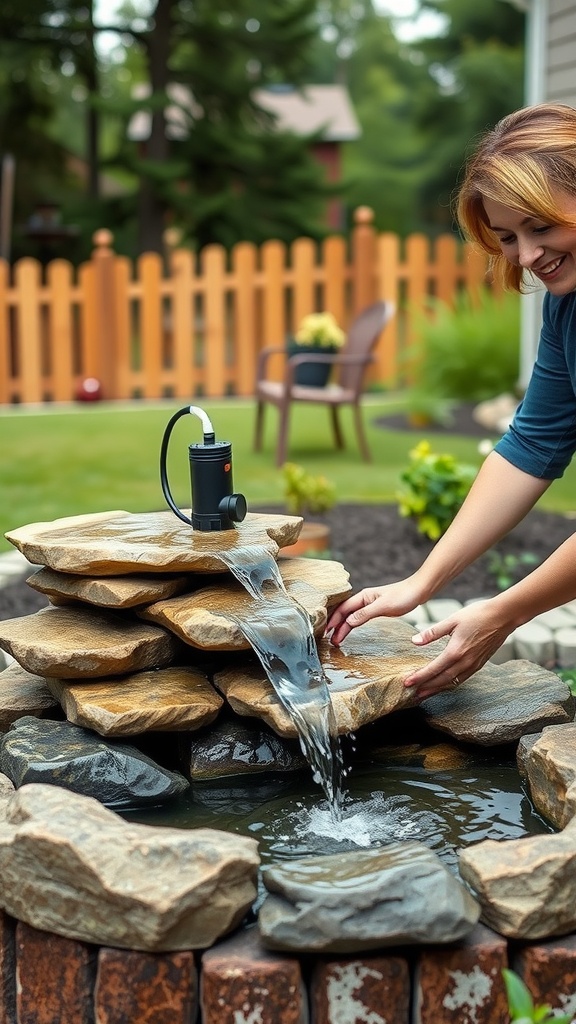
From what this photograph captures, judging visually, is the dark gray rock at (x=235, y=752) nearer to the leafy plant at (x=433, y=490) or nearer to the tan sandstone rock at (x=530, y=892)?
the tan sandstone rock at (x=530, y=892)

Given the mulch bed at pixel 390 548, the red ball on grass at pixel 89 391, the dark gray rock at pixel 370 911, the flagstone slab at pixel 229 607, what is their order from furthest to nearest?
the red ball on grass at pixel 89 391 < the mulch bed at pixel 390 548 < the flagstone slab at pixel 229 607 < the dark gray rock at pixel 370 911

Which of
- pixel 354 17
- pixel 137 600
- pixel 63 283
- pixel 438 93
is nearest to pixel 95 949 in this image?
pixel 137 600

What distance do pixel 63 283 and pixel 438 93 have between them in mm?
15044

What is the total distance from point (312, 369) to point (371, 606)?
553 centimetres

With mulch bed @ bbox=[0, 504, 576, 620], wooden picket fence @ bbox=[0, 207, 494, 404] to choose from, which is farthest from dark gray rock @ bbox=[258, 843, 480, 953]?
wooden picket fence @ bbox=[0, 207, 494, 404]

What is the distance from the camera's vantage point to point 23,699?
2752mm

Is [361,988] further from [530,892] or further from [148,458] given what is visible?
[148,458]

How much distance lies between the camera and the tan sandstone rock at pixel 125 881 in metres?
1.78

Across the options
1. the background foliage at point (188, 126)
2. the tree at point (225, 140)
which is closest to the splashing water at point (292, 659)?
the background foliage at point (188, 126)

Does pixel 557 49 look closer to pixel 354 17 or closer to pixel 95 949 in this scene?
pixel 95 949

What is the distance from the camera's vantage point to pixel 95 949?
73.7 inches

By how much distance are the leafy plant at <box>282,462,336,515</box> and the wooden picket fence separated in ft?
18.2

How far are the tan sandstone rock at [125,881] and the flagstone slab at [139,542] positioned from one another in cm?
68

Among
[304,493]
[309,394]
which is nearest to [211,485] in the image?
[304,493]
